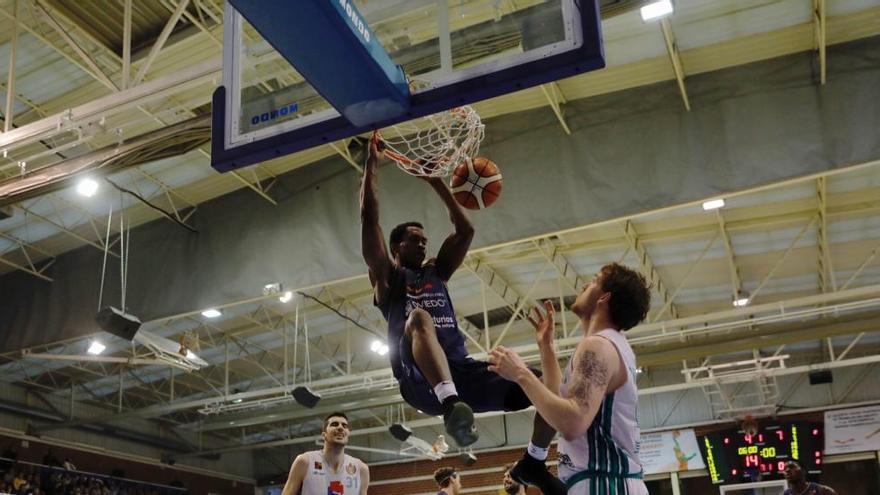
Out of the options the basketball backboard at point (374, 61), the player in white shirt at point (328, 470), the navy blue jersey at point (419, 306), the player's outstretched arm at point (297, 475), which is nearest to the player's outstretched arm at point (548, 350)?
the navy blue jersey at point (419, 306)

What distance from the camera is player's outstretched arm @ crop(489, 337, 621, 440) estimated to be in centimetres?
346

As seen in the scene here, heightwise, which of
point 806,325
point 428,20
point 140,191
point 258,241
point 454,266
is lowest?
point 454,266

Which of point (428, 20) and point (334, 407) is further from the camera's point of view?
point (334, 407)

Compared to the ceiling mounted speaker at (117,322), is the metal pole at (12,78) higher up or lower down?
higher up

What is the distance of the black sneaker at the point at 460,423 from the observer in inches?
176

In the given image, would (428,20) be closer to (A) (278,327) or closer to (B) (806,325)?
(B) (806,325)

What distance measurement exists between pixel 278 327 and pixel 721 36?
12525mm

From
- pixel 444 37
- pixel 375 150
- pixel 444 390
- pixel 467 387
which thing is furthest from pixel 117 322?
pixel 444 390

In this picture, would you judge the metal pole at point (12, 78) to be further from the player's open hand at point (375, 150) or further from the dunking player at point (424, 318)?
the dunking player at point (424, 318)

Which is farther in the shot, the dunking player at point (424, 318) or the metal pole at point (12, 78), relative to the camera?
the metal pole at point (12, 78)

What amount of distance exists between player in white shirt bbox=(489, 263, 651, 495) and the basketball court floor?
1.46 meters

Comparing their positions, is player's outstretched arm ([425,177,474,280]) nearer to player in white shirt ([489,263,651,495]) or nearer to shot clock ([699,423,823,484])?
player in white shirt ([489,263,651,495])

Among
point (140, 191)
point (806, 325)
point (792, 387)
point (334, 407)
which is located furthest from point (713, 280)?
point (140, 191)

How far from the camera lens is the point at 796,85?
1253 cm
